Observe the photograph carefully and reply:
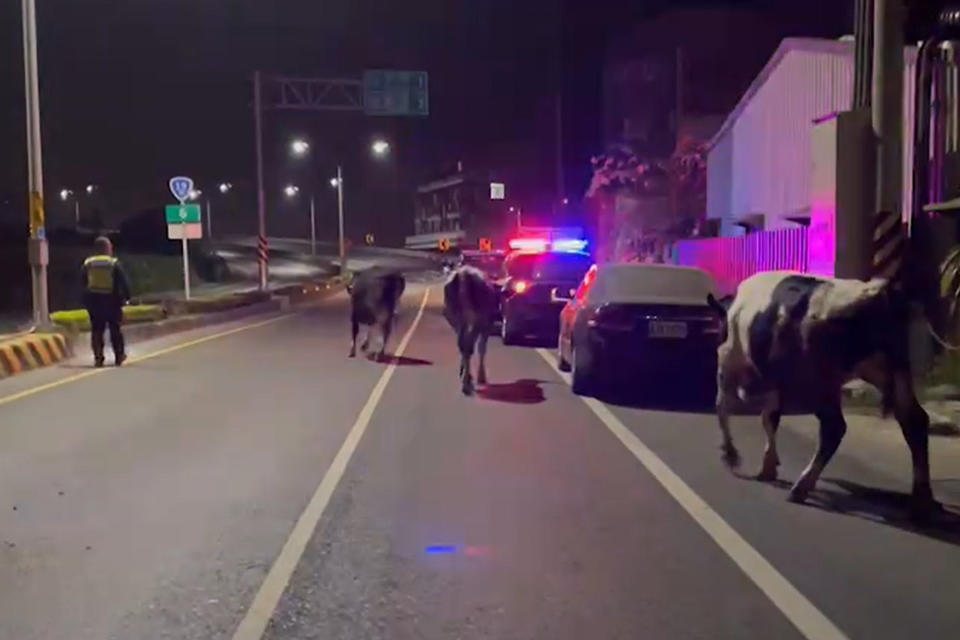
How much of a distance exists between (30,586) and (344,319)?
2355cm

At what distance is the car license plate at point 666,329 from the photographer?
12219 millimetres

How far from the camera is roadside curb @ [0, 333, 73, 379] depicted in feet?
51.0

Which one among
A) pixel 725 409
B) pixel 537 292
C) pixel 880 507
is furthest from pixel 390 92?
pixel 880 507

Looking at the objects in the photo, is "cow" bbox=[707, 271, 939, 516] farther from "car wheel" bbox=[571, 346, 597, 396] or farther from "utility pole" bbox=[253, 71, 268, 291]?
"utility pole" bbox=[253, 71, 268, 291]

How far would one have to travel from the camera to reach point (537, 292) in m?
19.8

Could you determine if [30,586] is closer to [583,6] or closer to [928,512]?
[928,512]

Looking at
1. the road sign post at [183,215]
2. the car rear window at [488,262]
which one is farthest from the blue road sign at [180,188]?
the car rear window at [488,262]

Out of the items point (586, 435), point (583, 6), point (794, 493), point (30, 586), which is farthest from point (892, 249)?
point (583, 6)

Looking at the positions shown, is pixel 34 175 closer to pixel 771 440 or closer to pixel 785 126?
pixel 771 440

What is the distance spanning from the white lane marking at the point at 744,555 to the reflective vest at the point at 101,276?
968 centimetres

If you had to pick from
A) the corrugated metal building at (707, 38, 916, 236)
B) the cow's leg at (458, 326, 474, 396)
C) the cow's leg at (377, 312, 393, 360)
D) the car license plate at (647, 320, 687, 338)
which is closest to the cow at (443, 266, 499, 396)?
the cow's leg at (458, 326, 474, 396)

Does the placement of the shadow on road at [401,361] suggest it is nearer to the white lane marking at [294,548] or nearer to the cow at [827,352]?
the white lane marking at [294,548]

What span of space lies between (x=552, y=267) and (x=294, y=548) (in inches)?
579

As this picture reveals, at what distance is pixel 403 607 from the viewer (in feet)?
17.0
